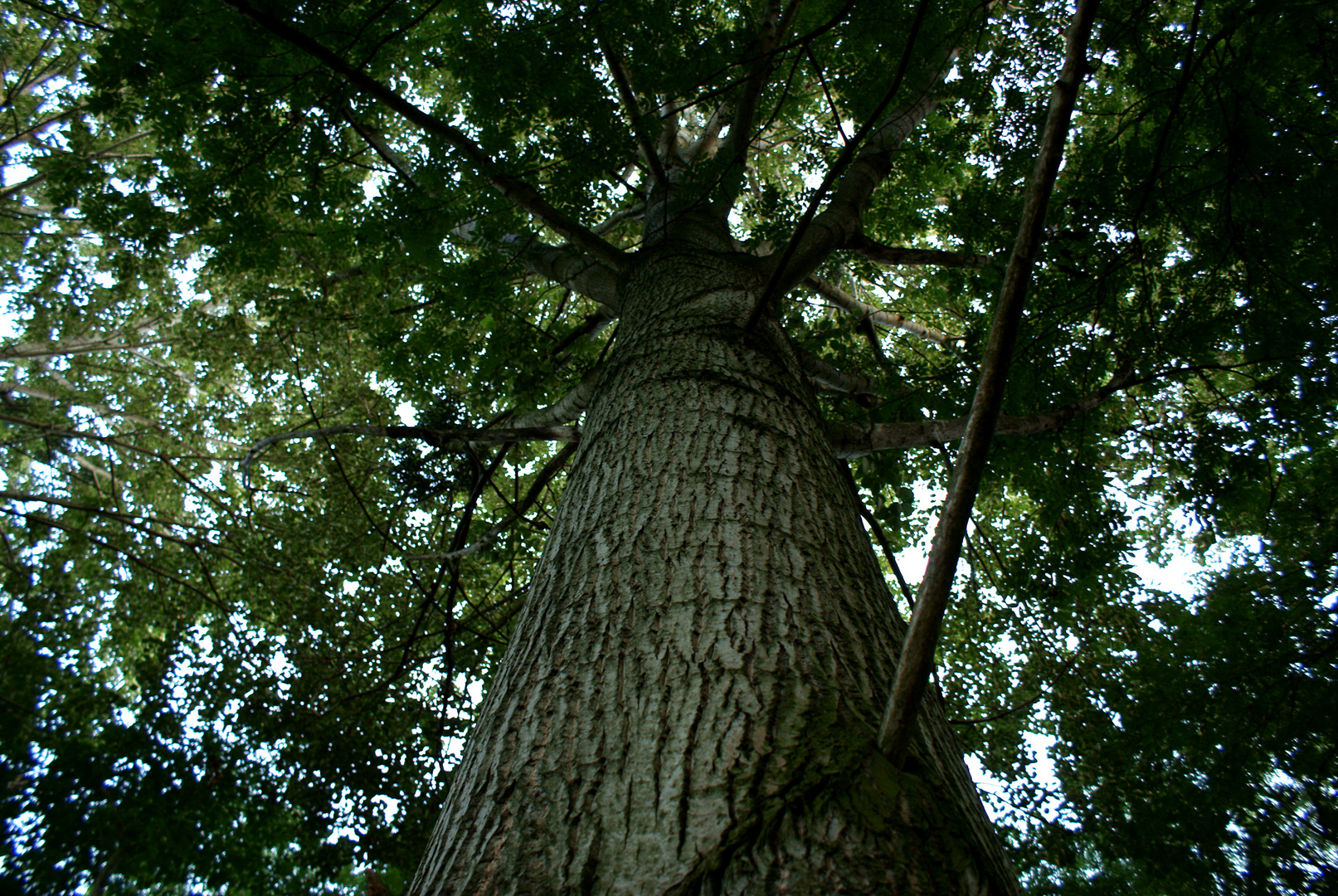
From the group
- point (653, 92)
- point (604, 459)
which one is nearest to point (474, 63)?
point (653, 92)

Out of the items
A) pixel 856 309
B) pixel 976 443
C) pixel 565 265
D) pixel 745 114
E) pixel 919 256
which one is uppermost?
pixel 856 309

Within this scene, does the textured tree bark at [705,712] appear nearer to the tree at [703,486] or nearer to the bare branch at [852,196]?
the tree at [703,486]

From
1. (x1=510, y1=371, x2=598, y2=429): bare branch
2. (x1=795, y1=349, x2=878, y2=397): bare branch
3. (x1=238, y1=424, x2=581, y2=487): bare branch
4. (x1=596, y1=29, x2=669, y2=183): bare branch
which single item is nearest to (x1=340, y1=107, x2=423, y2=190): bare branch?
(x1=596, y1=29, x2=669, y2=183): bare branch

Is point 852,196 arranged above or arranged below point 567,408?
above

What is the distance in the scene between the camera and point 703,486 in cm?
155

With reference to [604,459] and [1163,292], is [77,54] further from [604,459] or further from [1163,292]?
[1163,292]

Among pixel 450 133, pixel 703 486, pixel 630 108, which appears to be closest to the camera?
pixel 703 486

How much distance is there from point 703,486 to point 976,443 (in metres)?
0.71

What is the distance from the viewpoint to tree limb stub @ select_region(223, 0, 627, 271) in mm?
2164

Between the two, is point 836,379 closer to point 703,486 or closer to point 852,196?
point 852,196

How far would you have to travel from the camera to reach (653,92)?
148 inches

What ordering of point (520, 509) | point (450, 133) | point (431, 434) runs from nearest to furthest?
point (431, 434) → point (450, 133) → point (520, 509)

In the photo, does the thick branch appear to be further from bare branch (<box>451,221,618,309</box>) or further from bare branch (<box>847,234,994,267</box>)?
bare branch (<box>451,221,618,309</box>)

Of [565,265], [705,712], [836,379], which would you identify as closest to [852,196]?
[836,379]
